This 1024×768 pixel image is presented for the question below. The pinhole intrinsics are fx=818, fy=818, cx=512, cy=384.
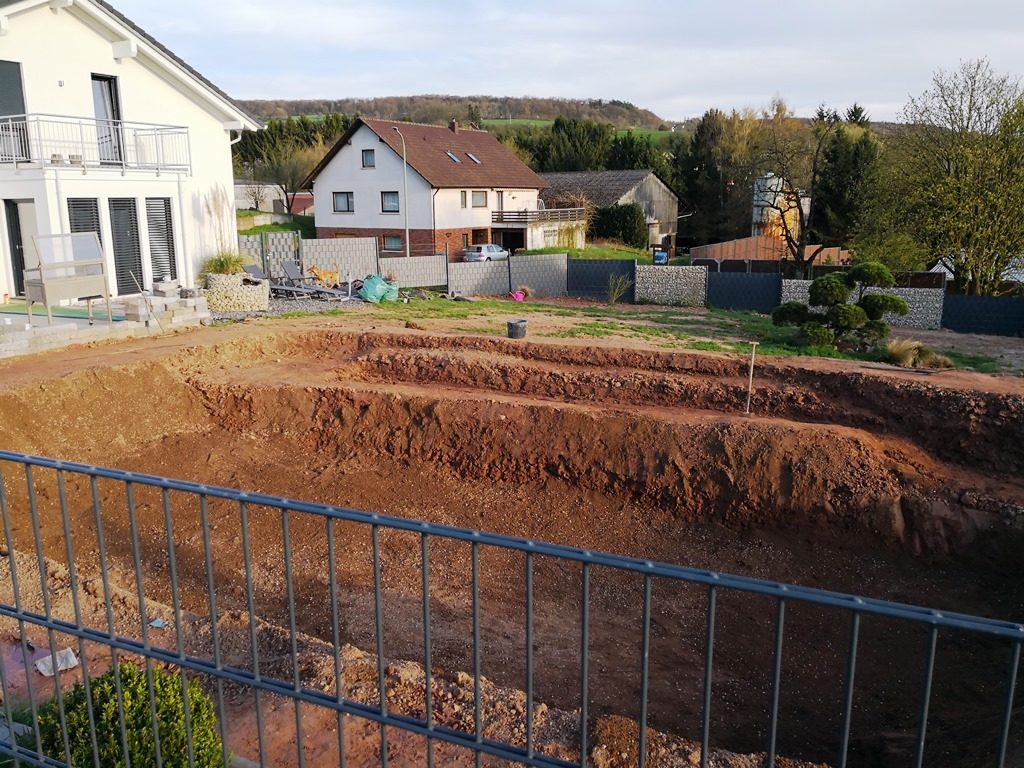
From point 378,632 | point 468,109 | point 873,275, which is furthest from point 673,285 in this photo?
point 468,109

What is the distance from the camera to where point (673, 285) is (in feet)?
89.1

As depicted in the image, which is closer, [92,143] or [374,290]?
[92,143]

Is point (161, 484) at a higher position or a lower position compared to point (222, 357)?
higher

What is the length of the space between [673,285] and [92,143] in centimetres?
1734

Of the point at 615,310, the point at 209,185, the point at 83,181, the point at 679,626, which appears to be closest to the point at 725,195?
the point at 615,310

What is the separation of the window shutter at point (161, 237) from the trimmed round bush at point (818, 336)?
15447mm

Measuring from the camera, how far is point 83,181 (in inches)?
712

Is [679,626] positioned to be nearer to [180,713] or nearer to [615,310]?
[180,713]

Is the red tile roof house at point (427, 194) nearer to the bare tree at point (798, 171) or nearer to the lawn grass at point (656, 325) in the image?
the bare tree at point (798, 171)

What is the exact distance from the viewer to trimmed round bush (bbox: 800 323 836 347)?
57.2ft

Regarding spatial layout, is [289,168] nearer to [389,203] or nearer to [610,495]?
[389,203]

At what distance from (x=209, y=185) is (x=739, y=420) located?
16956mm

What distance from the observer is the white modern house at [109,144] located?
17.9m

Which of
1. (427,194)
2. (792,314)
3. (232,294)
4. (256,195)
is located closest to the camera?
(792,314)
